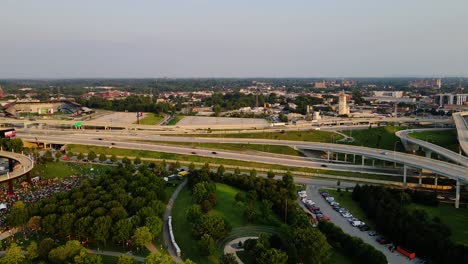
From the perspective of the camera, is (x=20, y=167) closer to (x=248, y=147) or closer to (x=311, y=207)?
(x=311, y=207)

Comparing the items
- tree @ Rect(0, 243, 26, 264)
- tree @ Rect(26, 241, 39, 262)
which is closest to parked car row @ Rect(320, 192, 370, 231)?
tree @ Rect(26, 241, 39, 262)

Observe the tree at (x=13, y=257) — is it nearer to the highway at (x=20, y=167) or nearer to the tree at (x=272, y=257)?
the tree at (x=272, y=257)

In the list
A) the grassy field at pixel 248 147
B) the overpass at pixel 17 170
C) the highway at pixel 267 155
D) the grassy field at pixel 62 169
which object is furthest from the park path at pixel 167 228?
the grassy field at pixel 248 147

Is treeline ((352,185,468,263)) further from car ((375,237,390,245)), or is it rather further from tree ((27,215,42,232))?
tree ((27,215,42,232))

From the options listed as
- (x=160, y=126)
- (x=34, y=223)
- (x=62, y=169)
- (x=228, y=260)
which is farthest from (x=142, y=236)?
(x=160, y=126)

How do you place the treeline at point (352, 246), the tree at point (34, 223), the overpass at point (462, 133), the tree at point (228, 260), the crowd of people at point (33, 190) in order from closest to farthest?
the tree at point (228, 260), the treeline at point (352, 246), the tree at point (34, 223), the crowd of people at point (33, 190), the overpass at point (462, 133)
